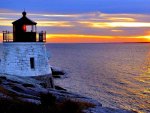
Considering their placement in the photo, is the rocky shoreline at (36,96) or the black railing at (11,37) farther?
the black railing at (11,37)

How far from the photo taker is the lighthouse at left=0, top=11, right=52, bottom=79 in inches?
1300

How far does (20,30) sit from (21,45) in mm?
1690

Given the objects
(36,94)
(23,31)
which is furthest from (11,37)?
(36,94)

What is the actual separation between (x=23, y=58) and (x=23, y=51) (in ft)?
2.46

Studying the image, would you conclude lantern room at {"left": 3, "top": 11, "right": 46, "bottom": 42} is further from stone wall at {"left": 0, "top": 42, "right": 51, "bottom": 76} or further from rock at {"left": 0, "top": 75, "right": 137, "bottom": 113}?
rock at {"left": 0, "top": 75, "right": 137, "bottom": 113}

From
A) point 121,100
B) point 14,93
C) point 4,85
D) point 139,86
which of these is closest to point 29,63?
point 4,85

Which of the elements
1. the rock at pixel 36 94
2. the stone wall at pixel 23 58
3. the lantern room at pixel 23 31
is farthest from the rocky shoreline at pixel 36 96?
the lantern room at pixel 23 31

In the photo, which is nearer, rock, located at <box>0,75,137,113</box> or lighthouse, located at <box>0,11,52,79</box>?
rock, located at <box>0,75,137,113</box>

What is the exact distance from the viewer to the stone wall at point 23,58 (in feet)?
108

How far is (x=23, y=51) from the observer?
1299 inches

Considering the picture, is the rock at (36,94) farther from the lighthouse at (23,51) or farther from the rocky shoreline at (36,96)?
the lighthouse at (23,51)

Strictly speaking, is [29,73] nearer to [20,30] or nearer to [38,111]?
[20,30]

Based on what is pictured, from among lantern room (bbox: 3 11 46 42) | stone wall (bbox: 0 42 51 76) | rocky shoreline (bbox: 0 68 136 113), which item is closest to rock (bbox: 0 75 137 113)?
rocky shoreline (bbox: 0 68 136 113)

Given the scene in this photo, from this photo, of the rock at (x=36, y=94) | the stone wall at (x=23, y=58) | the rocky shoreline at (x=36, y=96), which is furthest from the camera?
the stone wall at (x=23, y=58)
